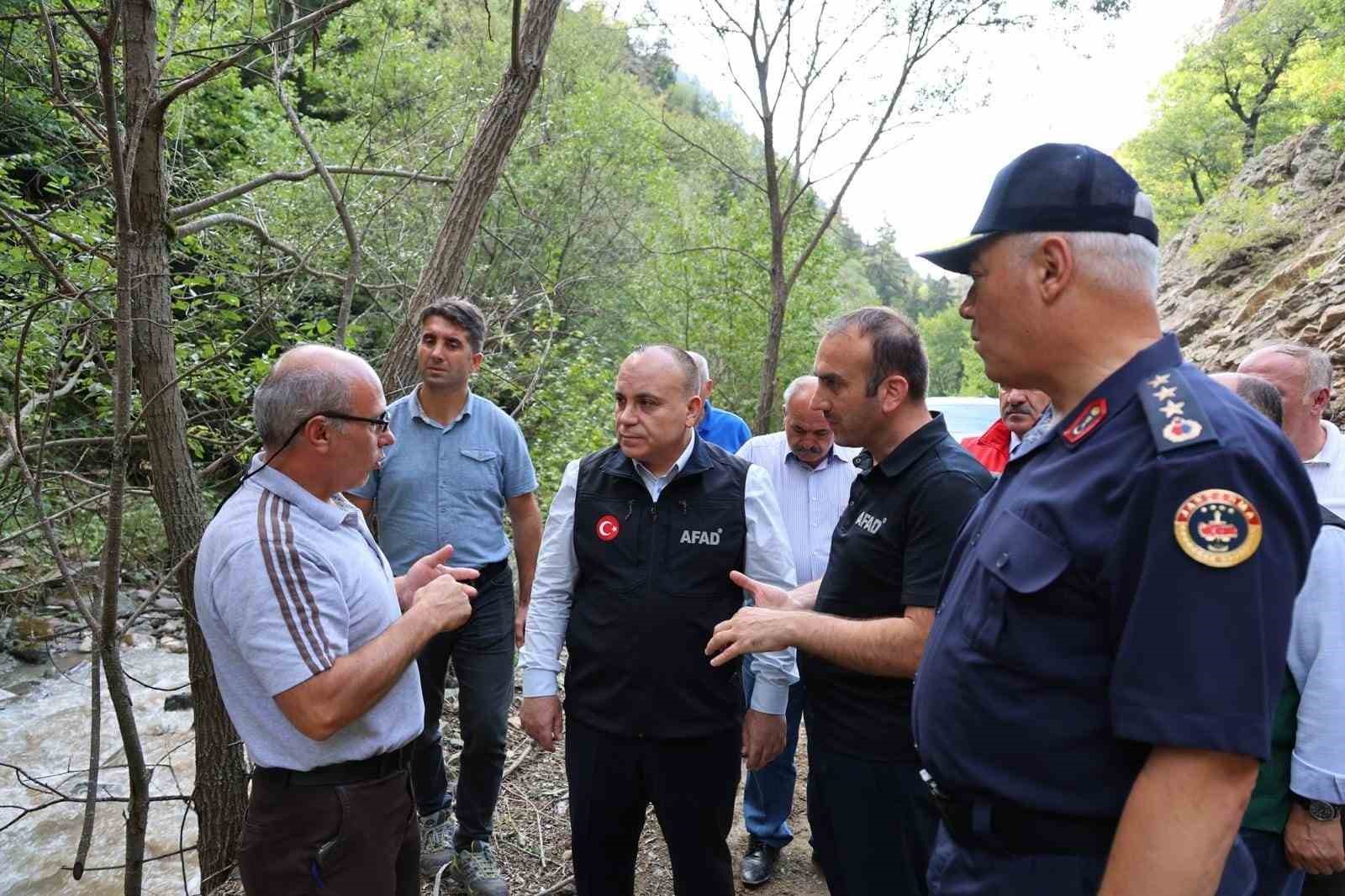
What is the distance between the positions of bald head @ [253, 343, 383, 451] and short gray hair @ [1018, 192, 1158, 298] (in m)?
1.61

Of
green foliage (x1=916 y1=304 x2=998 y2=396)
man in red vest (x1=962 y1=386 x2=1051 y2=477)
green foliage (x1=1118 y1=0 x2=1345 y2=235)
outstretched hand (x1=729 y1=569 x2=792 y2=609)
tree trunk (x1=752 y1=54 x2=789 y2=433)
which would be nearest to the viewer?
outstretched hand (x1=729 y1=569 x2=792 y2=609)

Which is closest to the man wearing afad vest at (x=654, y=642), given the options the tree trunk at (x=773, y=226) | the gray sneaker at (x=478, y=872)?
the gray sneaker at (x=478, y=872)

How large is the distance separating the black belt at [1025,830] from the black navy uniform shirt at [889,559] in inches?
28.8

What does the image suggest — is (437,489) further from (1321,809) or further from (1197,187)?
(1197,187)

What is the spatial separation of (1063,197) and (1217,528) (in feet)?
Result: 1.83

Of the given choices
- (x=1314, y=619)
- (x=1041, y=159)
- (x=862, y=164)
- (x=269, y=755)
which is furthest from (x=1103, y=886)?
(x=862, y=164)

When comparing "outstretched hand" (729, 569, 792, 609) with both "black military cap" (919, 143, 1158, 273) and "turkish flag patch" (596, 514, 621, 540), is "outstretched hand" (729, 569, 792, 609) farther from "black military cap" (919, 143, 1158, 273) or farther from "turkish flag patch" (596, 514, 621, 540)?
"black military cap" (919, 143, 1158, 273)

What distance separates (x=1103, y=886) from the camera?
1.15 metres

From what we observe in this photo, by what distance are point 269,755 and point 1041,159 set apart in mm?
2090

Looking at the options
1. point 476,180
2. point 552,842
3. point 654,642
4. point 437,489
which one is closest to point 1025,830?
point 654,642

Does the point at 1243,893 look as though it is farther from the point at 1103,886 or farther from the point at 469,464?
the point at 469,464

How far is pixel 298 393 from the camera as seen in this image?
6.77 feet

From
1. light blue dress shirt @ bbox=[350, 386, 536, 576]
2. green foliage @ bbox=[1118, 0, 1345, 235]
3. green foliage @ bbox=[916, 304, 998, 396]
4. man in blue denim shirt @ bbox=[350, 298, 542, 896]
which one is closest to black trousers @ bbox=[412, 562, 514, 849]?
man in blue denim shirt @ bbox=[350, 298, 542, 896]

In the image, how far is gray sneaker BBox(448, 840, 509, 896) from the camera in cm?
331
